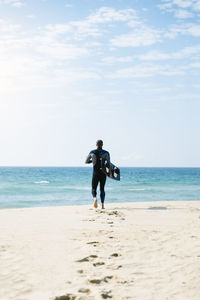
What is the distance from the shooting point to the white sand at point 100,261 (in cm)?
338

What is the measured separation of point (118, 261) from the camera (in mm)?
4355

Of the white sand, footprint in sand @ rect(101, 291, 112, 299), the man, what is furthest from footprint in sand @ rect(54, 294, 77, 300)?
the man

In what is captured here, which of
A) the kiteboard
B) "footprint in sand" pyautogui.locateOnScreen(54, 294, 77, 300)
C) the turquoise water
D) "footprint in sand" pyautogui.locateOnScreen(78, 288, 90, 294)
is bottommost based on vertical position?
the turquoise water

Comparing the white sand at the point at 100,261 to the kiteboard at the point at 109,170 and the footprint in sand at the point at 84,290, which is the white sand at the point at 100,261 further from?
the kiteboard at the point at 109,170

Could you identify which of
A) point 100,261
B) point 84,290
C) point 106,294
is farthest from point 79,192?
point 106,294

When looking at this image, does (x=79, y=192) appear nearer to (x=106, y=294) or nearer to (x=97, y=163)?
(x=97, y=163)

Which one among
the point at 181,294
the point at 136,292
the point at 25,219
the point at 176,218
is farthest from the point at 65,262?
the point at 176,218

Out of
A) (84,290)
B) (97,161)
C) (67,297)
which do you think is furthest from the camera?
(97,161)

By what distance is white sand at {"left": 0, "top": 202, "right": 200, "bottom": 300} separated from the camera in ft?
11.1

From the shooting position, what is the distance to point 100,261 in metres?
4.36

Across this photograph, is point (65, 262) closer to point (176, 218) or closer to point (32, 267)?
point (32, 267)

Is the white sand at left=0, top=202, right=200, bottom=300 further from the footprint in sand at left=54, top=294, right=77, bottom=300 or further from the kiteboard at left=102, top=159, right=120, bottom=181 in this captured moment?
the kiteboard at left=102, top=159, right=120, bottom=181

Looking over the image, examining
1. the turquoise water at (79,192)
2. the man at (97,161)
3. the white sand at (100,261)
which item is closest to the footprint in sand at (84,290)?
the white sand at (100,261)

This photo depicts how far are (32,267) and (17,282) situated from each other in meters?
0.50
